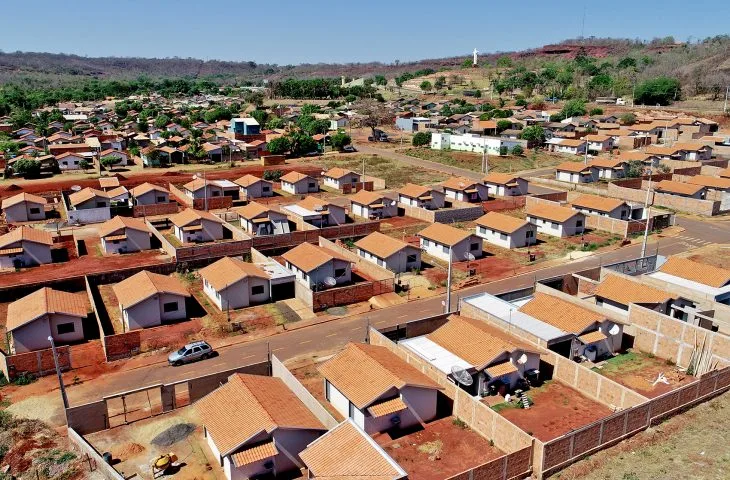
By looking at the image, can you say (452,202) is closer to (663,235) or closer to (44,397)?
(663,235)

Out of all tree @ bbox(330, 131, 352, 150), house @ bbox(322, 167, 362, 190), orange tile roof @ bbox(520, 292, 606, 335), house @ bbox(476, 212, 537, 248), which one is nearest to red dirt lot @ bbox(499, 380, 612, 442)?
orange tile roof @ bbox(520, 292, 606, 335)

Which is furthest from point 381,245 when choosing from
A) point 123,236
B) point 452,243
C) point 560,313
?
point 123,236

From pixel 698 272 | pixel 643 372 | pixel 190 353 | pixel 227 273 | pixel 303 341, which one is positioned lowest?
pixel 303 341

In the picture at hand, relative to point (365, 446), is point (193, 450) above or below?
below

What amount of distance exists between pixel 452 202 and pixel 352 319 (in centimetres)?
3761

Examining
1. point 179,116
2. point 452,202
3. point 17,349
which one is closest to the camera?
point 17,349

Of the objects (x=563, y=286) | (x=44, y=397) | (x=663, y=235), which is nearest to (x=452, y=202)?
(x=663, y=235)

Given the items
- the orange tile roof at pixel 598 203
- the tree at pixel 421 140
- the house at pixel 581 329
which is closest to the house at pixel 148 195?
the orange tile roof at pixel 598 203

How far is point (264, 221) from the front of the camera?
58.3 metres

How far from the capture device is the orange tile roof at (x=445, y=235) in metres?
52.0

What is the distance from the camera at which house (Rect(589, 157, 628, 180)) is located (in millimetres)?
87012

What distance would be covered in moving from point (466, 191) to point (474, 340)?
44511mm

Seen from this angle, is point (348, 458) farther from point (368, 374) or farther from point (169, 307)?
point (169, 307)

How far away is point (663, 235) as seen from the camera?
195ft
